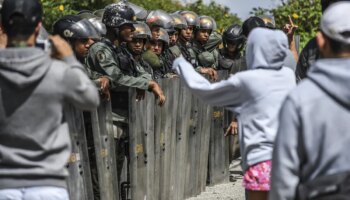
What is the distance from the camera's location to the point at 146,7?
25766 mm

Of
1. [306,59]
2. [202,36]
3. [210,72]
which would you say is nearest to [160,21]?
[210,72]

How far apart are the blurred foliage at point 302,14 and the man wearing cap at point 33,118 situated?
15.8 m

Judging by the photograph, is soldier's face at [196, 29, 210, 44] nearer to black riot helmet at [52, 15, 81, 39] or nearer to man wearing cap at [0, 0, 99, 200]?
black riot helmet at [52, 15, 81, 39]

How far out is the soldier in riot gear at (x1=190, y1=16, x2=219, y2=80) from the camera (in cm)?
1482

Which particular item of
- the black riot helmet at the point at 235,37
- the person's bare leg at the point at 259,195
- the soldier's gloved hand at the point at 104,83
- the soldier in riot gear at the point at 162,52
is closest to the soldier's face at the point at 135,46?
the soldier in riot gear at the point at 162,52

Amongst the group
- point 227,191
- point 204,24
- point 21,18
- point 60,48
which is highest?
point 21,18

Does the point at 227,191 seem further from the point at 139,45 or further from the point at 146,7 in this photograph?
the point at 146,7

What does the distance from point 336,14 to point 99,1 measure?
14735mm

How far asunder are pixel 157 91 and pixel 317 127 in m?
5.34

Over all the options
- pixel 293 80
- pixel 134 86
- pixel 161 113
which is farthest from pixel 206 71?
pixel 293 80

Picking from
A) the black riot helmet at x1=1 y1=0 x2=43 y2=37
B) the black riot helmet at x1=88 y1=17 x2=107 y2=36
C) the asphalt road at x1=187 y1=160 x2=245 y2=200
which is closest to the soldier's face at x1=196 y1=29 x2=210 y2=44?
the asphalt road at x1=187 y1=160 x2=245 y2=200

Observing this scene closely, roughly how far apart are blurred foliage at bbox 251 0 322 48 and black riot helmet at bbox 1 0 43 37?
51.3 feet

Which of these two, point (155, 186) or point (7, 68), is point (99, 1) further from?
point (7, 68)

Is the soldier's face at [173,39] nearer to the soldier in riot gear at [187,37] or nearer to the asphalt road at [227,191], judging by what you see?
the soldier in riot gear at [187,37]
